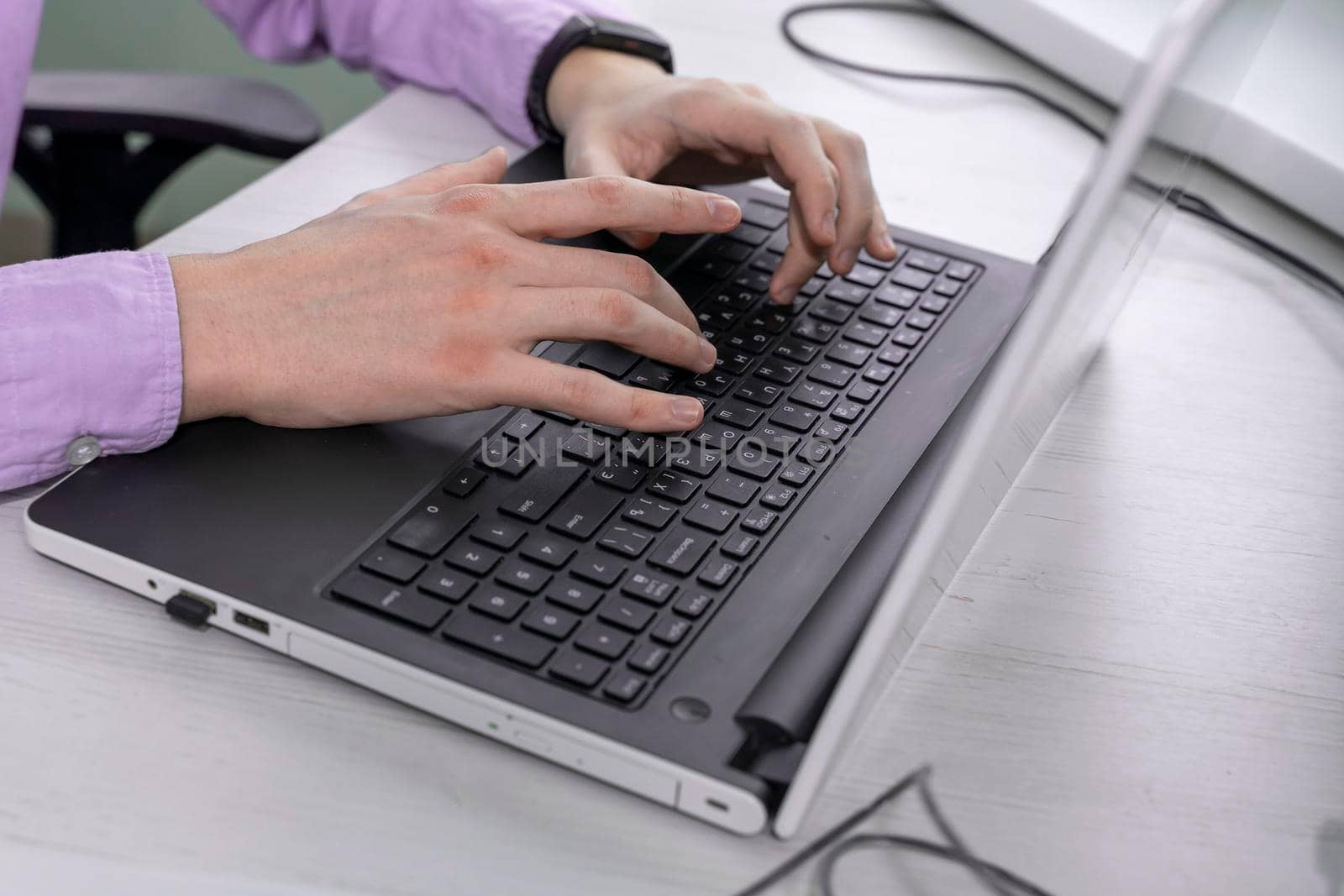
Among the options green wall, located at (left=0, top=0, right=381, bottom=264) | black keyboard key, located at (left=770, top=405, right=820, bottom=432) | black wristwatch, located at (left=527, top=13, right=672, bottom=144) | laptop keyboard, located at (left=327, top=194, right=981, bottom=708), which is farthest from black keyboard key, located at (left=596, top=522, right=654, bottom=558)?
green wall, located at (left=0, top=0, right=381, bottom=264)

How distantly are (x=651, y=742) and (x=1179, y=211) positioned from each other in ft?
1.95

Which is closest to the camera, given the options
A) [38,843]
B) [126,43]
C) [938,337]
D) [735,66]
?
[38,843]

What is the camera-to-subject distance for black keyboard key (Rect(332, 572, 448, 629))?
47 cm

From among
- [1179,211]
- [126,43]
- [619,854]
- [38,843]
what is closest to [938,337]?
[1179,211]

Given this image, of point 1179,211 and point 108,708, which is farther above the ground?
point 1179,211

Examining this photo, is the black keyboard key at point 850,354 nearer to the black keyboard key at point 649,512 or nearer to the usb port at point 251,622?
the black keyboard key at point 649,512

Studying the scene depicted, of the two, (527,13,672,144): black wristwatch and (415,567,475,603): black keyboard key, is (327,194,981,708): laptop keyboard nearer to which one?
(415,567,475,603): black keyboard key

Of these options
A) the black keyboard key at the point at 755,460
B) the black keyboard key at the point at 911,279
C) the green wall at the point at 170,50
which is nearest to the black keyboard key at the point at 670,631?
the black keyboard key at the point at 755,460

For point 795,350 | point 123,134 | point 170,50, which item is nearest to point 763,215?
point 795,350

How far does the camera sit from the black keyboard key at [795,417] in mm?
595

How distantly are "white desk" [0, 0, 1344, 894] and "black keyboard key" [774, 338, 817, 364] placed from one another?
13 cm

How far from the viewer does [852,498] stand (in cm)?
55

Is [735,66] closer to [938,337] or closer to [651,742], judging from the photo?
[938,337]

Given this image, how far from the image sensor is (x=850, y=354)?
66 cm
